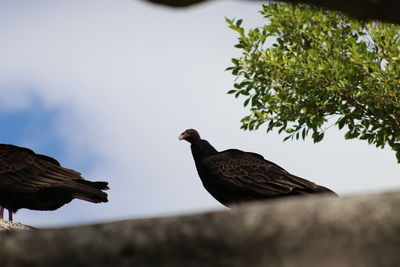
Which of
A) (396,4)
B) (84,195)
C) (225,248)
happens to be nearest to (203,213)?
(225,248)

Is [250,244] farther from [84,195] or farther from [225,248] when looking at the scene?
[84,195]

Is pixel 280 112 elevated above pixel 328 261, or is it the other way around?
pixel 280 112

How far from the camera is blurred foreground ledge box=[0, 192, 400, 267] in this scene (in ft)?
7.53

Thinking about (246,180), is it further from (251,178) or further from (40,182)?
(40,182)

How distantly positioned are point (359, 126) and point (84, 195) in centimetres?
784

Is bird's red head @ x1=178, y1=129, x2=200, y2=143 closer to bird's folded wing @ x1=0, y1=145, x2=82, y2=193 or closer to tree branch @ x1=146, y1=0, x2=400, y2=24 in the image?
bird's folded wing @ x1=0, y1=145, x2=82, y2=193

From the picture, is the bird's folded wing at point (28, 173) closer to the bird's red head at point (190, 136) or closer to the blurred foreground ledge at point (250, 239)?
the bird's red head at point (190, 136)

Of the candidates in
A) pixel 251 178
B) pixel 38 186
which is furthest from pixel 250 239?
pixel 251 178

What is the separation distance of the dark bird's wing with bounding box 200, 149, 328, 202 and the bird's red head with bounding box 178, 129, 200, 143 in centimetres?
131

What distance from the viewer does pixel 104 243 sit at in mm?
2504

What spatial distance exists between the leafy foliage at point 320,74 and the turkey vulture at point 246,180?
14.9 feet

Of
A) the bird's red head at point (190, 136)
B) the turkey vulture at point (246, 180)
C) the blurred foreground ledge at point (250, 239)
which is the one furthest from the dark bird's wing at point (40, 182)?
the blurred foreground ledge at point (250, 239)

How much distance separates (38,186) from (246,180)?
3.08 meters

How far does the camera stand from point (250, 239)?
2367 millimetres
